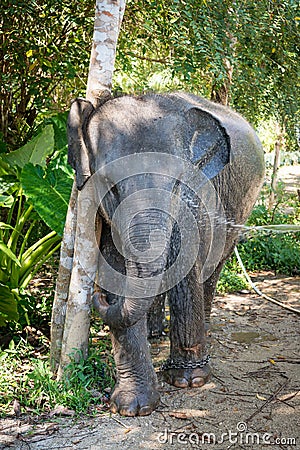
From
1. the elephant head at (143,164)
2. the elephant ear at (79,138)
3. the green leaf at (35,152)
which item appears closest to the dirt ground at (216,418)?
the elephant head at (143,164)

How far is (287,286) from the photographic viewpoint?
21.1 feet

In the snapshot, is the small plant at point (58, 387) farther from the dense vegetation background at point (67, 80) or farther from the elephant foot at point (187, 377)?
the elephant foot at point (187, 377)

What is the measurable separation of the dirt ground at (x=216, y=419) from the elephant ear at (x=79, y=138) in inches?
49.7

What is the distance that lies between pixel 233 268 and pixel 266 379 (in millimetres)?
Result: 3226

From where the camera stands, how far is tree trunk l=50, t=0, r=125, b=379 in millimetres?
3258

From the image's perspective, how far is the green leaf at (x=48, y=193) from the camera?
3.83 metres

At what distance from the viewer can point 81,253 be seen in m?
3.33

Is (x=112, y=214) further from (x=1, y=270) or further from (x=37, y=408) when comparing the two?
(x=1, y=270)

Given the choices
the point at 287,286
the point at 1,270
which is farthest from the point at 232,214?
the point at 287,286

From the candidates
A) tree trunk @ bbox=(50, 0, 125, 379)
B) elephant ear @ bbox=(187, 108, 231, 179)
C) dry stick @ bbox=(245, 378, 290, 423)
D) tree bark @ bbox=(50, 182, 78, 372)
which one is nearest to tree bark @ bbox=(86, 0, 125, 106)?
tree trunk @ bbox=(50, 0, 125, 379)

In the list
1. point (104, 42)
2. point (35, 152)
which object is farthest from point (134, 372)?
point (35, 152)

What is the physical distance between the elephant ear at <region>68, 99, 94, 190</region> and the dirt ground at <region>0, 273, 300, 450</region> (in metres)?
1.26

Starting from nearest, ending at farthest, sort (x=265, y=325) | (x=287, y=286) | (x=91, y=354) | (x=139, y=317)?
(x=139, y=317)
(x=91, y=354)
(x=265, y=325)
(x=287, y=286)

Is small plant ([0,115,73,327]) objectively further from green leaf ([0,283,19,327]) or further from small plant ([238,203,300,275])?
small plant ([238,203,300,275])
